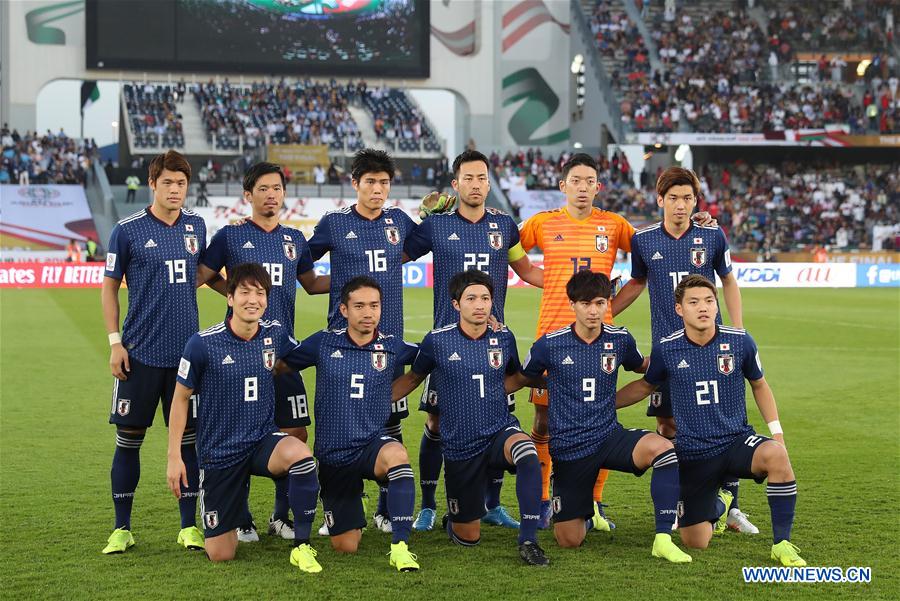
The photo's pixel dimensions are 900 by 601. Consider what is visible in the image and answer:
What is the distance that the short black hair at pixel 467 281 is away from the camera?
18.4ft

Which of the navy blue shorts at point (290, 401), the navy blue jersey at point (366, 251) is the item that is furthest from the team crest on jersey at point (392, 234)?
the navy blue shorts at point (290, 401)

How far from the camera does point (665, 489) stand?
545 cm

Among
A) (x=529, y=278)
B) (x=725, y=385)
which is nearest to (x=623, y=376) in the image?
(x=529, y=278)

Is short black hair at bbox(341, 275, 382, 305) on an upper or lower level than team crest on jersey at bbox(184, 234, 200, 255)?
lower

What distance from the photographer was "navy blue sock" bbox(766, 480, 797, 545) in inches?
210

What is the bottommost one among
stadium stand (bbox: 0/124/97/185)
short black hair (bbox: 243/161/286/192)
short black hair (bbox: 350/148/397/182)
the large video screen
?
short black hair (bbox: 243/161/286/192)

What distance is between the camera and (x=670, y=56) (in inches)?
1697

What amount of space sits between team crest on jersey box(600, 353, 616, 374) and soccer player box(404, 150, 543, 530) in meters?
0.65

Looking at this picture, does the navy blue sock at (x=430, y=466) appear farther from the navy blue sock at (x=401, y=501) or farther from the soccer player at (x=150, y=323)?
the soccer player at (x=150, y=323)

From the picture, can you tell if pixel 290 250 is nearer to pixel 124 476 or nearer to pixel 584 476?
pixel 124 476

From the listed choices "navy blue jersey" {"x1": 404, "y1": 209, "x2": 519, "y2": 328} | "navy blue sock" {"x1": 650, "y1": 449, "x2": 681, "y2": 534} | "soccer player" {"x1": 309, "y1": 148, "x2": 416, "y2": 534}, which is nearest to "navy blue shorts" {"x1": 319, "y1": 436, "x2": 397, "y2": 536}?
"soccer player" {"x1": 309, "y1": 148, "x2": 416, "y2": 534}

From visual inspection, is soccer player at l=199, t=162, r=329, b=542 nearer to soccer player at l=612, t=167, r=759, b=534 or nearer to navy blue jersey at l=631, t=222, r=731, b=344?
soccer player at l=612, t=167, r=759, b=534

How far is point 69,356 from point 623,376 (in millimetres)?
7340

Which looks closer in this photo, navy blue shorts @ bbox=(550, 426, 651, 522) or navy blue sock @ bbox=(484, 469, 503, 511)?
navy blue shorts @ bbox=(550, 426, 651, 522)
